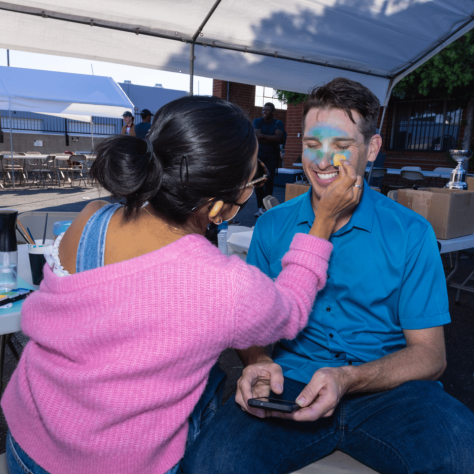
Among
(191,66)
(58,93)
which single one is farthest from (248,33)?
(58,93)

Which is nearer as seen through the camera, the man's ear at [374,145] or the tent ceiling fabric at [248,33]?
the man's ear at [374,145]

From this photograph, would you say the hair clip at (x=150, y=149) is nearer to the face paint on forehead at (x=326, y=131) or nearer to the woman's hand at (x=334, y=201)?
A: the woman's hand at (x=334, y=201)

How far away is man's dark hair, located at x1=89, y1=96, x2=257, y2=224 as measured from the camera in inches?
39.8

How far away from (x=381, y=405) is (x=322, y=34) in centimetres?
445

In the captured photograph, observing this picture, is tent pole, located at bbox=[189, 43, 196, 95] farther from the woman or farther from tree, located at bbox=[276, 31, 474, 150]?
tree, located at bbox=[276, 31, 474, 150]

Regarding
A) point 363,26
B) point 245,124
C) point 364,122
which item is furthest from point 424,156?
point 245,124

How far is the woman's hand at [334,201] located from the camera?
132 centimetres

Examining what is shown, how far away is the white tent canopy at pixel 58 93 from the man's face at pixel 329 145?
35.8 feet

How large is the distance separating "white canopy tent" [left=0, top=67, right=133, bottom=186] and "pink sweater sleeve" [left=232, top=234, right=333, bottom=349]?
11.6 metres

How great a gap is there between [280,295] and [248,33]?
4372mm

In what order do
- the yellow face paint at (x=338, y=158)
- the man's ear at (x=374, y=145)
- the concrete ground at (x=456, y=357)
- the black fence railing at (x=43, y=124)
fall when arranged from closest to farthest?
1. the yellow face paint at (x=338, y=158)
2. the man's ear at (x=374, y=145)
3. the concrete ground at (x=456, y=357)
4. the black fence railing at (x=43, y=124)

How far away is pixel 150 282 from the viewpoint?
2.95ft

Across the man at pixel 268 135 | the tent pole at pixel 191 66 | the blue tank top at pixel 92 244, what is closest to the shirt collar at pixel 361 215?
the blue tank top at pixel 92 244

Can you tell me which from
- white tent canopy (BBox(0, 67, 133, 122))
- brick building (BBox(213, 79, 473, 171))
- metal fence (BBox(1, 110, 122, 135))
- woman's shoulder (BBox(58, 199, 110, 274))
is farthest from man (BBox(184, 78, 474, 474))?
metal fence (BBox(1, 110, 122, 135))
